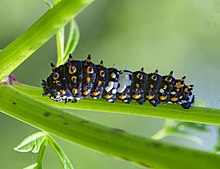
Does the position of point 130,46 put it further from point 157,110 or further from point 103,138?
point 103,138

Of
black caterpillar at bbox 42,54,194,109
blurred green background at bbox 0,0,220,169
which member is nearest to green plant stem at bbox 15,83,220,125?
black caterpillar at bbox 42,54,194,109

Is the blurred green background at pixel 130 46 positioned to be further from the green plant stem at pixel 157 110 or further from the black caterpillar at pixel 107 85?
the green plant stem at pixel 157 110

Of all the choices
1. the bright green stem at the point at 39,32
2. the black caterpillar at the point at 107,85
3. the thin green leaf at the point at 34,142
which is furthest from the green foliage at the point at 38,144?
the bright green stem at the point at 39,32

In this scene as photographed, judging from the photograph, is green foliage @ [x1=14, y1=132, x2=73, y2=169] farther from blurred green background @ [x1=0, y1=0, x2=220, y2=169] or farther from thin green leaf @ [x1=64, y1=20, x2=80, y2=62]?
blurred green background @ [x1=0, y1=0, x2=220, y2=169]

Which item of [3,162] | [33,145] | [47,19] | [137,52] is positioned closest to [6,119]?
[3,162]

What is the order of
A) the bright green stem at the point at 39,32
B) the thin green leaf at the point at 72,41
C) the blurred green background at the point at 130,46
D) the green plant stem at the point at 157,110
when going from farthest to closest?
the blurred green background at the point at 130,46
the thin green leaf at the point at 72,41
the green plant stem at the point at 157,110
the bright green stem at the point at 39,32

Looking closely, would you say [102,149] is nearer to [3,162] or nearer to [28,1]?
[3,162]
